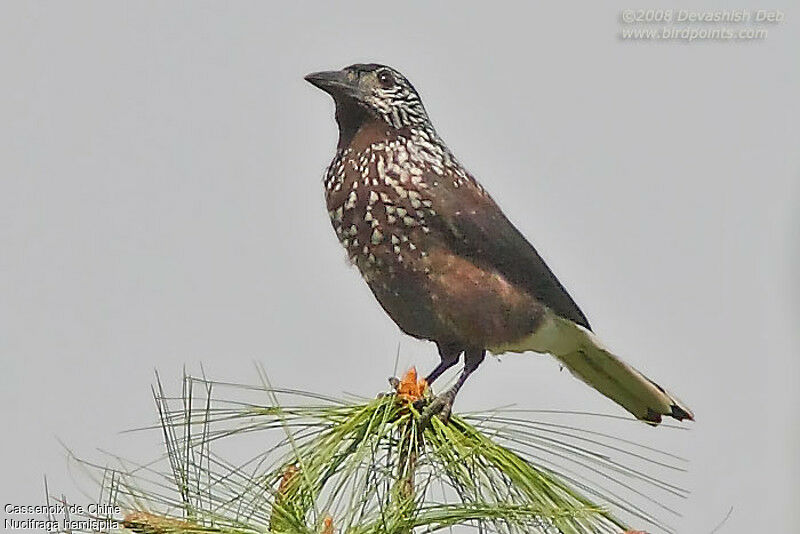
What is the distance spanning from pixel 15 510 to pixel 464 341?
105cm

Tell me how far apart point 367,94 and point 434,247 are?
0.41m

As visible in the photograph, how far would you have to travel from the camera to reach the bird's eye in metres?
3.24

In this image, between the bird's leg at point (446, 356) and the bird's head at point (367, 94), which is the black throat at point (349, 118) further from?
the bird's leg at point (446, 356)

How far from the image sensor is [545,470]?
8.15ft

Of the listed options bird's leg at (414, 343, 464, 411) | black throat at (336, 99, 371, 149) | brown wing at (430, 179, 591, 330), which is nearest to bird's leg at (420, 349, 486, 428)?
bird's leg at (414, 343, 464, 411)

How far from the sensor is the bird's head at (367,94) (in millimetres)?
3186

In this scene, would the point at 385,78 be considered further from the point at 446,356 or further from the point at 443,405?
the point at 443,405

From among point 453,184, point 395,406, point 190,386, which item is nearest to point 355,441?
point 395,406

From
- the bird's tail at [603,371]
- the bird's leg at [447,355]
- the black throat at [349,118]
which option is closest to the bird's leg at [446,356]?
the bird's leg at [447,355]

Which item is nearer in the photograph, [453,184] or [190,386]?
[190,386]

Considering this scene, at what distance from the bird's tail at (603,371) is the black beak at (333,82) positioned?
71 cm

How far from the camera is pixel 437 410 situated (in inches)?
99.5

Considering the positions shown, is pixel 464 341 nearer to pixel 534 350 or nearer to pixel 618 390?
pixel 534 350

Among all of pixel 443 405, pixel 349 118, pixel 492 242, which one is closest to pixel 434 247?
pixel 492 242
